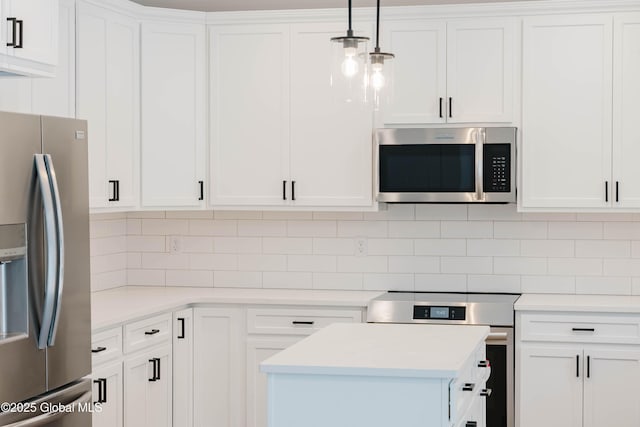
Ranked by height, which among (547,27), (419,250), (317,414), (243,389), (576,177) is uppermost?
(547,27)

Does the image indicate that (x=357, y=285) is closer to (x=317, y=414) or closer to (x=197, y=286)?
(x=197, y=286)

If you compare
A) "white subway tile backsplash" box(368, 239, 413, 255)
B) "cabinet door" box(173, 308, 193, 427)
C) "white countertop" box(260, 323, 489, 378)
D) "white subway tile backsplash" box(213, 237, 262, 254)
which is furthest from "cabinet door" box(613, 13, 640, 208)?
"cabinet door" box(173, 308, 193, 427)

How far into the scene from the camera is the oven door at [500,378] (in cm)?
472

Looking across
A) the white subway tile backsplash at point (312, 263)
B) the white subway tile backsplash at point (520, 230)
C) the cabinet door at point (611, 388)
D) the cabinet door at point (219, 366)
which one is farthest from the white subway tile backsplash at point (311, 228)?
the cabinet door at point (611, 388)

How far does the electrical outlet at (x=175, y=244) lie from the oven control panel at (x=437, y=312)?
1552mm

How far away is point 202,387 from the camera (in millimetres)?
5074

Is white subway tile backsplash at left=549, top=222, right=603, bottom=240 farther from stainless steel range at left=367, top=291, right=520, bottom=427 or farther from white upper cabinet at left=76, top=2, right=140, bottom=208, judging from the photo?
white upper cabinet at left=76, top=2, right=140, bottom=208

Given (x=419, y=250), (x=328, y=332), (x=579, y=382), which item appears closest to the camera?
(x=328, y=332)

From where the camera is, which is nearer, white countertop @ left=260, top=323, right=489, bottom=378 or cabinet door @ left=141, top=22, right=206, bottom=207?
white countertop @ left=260, top=323, right=489, bottom=378

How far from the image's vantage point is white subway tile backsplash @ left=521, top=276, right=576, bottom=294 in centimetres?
524

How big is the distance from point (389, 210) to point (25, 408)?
104 inches

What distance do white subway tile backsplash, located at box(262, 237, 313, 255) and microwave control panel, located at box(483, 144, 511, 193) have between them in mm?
1144

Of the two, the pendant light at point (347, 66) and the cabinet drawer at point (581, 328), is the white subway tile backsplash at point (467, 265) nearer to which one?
the cabinet drawer at point (581, 328)

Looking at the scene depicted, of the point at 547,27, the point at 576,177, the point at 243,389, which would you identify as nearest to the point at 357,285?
the point at 243,389
